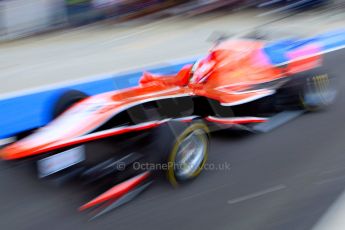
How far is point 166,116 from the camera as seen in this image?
353cm

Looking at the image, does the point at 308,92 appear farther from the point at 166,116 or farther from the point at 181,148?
the point at 181,148

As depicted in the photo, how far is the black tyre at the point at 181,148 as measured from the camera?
316 cm

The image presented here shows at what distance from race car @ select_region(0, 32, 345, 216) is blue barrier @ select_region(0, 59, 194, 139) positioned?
152 millimetres

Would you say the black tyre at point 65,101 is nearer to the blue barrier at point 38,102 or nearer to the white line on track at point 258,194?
the blue barrier at point 38,102

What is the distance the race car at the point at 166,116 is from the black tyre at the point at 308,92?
0.01 m

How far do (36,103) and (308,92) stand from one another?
10.5ft

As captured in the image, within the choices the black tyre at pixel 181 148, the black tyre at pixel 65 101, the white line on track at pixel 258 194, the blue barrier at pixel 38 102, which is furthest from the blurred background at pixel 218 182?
the black tyre at pixel 65 101

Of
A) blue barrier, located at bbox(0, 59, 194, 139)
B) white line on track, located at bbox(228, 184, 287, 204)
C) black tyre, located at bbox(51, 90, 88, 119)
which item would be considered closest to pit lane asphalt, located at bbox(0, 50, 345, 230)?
white line on track, located at bbox(228, 184, 287, 204)

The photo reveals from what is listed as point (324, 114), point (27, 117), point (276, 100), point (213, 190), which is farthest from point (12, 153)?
point (324, 114)

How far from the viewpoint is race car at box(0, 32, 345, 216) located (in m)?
3.05

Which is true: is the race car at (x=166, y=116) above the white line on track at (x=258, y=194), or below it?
above

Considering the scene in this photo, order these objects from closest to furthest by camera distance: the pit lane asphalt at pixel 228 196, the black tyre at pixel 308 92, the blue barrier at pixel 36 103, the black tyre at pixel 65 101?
the pit lane asphalt at pixel 228 196, the black tyre at pixel 65 101, the blue barrier at pixel 36 103, the black tyre at pixel 308 92

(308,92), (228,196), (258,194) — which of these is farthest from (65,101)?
(308,92)

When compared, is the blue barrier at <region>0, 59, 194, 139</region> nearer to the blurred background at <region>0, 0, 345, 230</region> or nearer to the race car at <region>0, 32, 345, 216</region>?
the race car at <region>0, 32, 345, 216</region>
